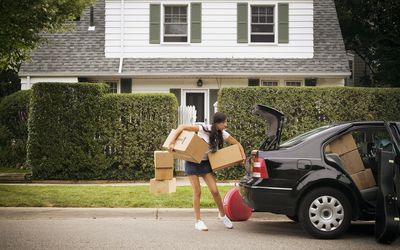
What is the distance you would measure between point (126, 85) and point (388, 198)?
1446 centimetres

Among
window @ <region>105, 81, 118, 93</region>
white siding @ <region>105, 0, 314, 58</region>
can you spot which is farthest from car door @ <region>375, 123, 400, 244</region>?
window @ <region>105, 81, 118, 93</region>

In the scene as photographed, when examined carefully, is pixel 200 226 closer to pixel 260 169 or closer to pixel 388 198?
pixel 260 169

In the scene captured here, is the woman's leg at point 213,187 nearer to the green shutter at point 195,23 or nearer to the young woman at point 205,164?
the young woman at point 205,164

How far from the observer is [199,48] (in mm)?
20750

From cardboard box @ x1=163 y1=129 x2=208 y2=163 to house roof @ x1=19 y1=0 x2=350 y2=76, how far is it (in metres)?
11.9

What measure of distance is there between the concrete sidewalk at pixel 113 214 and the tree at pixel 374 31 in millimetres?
15959

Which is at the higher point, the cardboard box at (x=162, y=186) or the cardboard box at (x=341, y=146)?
the cardboard box at (x=341, y=146)

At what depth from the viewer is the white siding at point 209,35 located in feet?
68.0

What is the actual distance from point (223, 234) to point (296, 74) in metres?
12.8

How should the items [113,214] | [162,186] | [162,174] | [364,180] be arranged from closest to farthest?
[364,180] → [113,214] → [162,186] → [162,174]

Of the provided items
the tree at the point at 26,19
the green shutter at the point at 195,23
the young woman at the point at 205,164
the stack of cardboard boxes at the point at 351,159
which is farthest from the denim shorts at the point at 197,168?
the green shutter at the point at 195,23

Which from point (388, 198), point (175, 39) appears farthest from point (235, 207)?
point (175, 39)

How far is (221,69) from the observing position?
2025 centimetres

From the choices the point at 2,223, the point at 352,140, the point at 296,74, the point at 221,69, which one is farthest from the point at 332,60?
the point at 2,223
